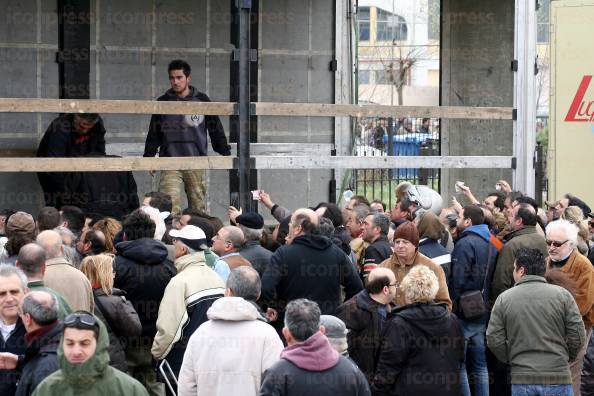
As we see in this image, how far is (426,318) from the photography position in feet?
25.2

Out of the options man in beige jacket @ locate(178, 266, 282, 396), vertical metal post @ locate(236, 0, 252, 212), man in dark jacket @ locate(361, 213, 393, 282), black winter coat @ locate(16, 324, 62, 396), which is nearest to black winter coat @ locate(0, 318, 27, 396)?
black winter coat @ locate(16, 324, 62, 396)

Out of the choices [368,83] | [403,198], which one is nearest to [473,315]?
[403,198]

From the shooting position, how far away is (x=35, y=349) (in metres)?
6.38

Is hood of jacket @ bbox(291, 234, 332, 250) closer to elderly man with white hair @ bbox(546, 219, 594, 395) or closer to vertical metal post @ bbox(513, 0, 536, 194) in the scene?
elderly man with white hair @ bbox(546, 219, 594, 395)

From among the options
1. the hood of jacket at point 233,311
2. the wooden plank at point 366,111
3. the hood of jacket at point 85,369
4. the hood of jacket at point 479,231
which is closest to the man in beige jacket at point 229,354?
the hood of jacket at point 233,311

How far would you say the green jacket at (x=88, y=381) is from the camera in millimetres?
5730

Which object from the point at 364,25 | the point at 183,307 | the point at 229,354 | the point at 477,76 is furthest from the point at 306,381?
the point at 364,25

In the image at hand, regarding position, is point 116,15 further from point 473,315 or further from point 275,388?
point 275,388

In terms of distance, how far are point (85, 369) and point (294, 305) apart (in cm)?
129

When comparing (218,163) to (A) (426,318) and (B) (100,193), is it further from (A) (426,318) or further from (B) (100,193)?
(A) (426,318)

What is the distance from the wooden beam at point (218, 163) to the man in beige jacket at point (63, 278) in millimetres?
3273

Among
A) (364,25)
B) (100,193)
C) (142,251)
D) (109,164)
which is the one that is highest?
(364,25)

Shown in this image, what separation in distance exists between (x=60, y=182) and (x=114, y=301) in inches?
208

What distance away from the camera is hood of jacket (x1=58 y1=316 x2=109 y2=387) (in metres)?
5.72
